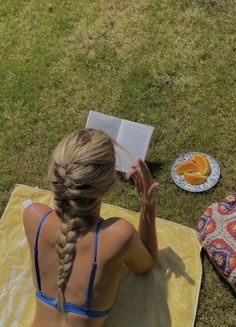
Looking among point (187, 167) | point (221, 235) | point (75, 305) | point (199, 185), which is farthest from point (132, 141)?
point (75, 305)

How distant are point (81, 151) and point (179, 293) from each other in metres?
1.29

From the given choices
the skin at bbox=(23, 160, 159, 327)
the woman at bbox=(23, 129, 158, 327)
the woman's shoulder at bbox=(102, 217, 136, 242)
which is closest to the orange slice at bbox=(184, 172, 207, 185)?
the skin at bbox=(23, 160, 159, 327)

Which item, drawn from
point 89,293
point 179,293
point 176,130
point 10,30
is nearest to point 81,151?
point 89,293

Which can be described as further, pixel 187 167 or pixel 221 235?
pixel 187 167

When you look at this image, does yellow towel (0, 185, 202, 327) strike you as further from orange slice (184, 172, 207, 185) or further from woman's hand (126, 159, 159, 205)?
woman's hand (126, 159, 159, 205)

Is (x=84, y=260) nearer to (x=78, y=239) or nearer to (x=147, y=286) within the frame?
(x=78, y=239)

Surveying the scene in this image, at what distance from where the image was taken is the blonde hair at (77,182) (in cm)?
212

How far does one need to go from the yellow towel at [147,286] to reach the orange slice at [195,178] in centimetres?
34

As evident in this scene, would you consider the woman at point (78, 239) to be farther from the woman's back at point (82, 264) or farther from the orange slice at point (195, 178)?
the orange slice at point (195, 178)

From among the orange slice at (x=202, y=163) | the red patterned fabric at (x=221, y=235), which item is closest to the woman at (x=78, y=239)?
the red patterned fabric at (x=221, y=235)

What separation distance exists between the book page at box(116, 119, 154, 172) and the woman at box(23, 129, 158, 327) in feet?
2.90

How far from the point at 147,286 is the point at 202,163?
38.3 inches

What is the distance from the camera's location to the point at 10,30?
450 cm

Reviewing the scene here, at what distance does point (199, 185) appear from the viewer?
3.26m
